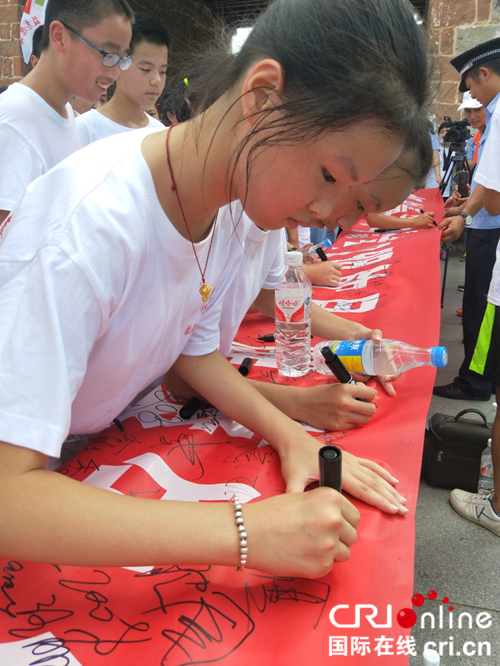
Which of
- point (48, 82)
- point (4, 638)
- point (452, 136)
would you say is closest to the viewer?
point (4, 638)

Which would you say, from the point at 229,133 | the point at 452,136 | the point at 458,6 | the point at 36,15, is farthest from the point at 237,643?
the point at 458,6

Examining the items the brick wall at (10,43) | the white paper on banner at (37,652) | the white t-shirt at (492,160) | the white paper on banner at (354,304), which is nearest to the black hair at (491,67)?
the white t-shirt at (492,160)

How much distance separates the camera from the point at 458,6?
4.80 metres

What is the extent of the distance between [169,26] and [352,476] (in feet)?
25.5

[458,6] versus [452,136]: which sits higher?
[458,6]

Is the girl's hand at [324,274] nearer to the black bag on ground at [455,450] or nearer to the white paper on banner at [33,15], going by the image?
the black bag on ground at [455,450]

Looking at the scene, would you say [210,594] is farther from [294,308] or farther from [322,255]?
[322,255]

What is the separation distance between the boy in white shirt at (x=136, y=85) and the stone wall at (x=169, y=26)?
162 millimetres

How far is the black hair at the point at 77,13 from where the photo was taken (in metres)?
1.56

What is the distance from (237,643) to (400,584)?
0.71ft

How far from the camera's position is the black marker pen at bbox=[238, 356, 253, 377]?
4.02ft

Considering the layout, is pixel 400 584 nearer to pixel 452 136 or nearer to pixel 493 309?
pixel 493 309

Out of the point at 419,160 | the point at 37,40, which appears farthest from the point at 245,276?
the point at 37,40

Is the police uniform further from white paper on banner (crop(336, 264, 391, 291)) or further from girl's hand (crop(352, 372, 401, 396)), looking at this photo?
girl's hand (crop(352, 372, 401, 396))
